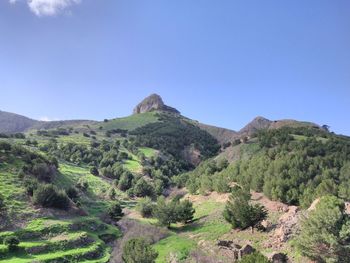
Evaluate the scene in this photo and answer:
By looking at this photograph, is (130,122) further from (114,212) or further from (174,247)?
(174,247)

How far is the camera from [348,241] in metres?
27.2

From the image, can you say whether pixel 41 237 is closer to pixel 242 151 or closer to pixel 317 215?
pixel 317 215

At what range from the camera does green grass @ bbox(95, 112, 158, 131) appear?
160275 mm

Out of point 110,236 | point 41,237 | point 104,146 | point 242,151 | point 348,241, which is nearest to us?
point 348,241

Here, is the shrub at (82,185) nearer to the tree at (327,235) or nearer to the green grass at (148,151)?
the green grass at (148,151)

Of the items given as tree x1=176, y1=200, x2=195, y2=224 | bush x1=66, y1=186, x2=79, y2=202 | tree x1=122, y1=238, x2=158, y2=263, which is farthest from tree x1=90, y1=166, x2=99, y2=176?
tree x1=122, y1=238, x2=158, y2=263

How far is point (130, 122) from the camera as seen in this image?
6703 inches

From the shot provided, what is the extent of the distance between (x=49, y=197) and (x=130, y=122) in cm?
12225

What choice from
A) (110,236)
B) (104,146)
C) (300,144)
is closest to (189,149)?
(104,146)

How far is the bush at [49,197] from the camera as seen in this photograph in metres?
48.1

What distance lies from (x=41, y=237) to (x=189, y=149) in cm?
9595

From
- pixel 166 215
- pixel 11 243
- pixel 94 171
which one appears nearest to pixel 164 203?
pixel 166 215

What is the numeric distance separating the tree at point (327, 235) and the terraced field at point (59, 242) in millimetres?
20372

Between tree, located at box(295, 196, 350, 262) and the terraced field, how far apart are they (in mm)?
20372
